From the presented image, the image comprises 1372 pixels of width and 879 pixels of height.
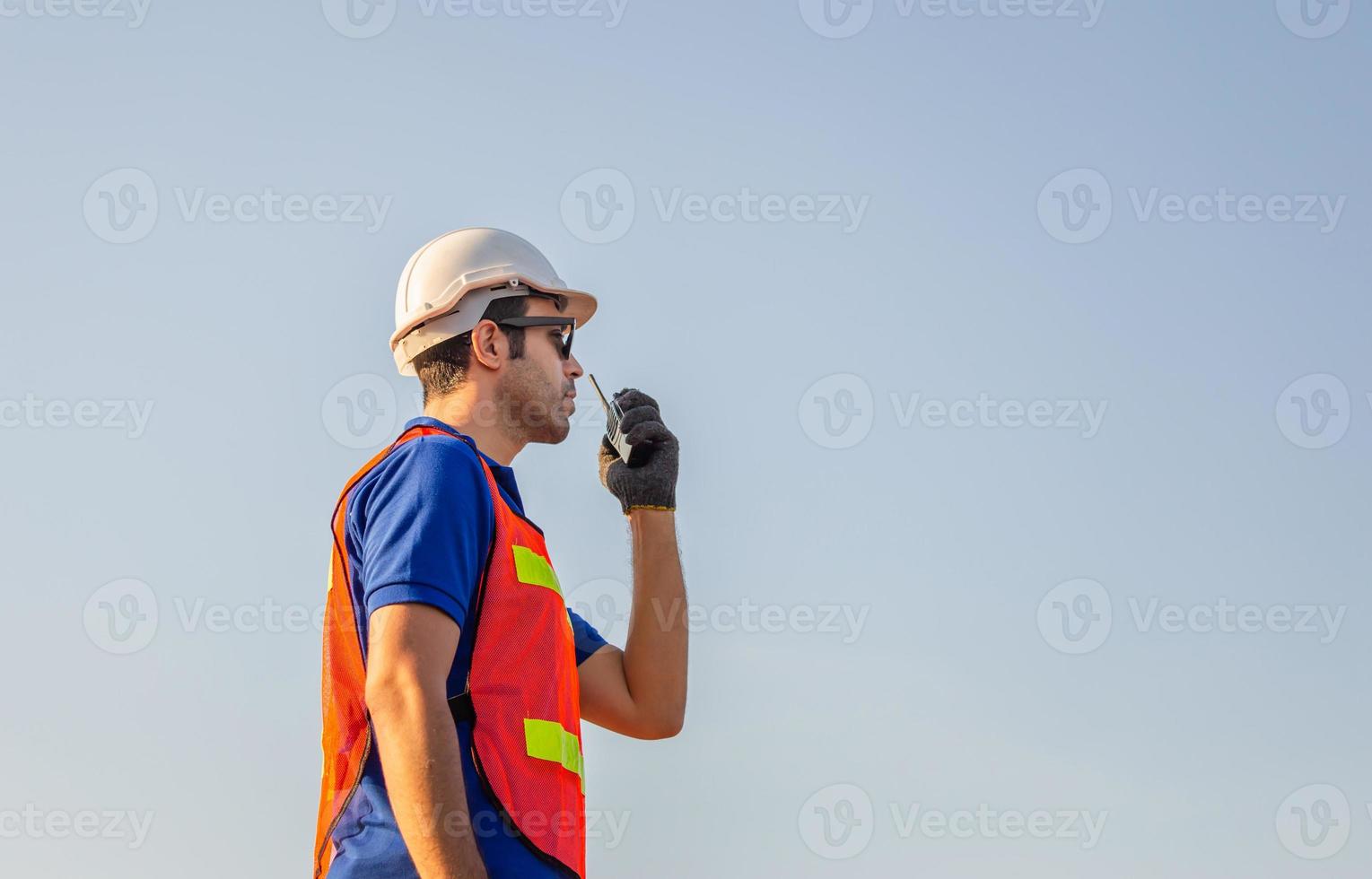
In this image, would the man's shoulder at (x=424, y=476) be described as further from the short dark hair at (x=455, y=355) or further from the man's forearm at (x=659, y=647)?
the man's forearm at (x=659, y=647)

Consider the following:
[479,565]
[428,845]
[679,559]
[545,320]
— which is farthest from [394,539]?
[679,559]

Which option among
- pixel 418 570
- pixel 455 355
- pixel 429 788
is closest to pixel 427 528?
pixel 418 570

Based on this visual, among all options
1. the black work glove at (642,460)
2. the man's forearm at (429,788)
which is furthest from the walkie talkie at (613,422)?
the man's forearm at (429,788)

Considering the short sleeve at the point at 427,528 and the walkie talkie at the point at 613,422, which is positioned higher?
the walkie talkie at the point at 613,422

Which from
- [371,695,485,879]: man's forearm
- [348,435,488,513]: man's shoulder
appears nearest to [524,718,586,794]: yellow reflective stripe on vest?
[371,695,485,879]: man's forearm

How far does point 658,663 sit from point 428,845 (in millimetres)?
1744

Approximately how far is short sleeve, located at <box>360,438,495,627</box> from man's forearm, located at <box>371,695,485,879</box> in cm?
29

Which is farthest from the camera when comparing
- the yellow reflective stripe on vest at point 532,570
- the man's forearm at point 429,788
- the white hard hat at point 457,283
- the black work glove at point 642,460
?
the black work glove at point 642,460

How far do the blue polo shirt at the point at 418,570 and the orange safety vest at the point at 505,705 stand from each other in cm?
3

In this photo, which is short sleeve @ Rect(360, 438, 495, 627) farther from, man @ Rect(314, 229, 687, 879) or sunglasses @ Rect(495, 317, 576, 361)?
sunglasses @ Rect(495, 317, 576, 361)

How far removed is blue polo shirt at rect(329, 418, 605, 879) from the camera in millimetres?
3627

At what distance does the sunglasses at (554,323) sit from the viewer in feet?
15.7

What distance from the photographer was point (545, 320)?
4844 millimetres

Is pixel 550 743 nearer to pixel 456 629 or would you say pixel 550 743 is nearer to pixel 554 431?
pixel 456 629
